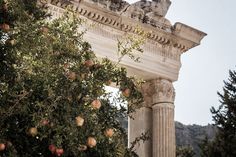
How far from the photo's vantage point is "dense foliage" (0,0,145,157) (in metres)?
5.04

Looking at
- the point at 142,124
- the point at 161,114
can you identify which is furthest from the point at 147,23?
the point at 142,124

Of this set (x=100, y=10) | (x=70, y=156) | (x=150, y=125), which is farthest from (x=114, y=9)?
(x=70, y=156)

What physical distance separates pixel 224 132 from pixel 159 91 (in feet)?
35.4

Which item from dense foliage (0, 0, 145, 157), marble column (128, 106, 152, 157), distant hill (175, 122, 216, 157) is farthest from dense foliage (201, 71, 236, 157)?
distant hill (175, 122, 216, 157)

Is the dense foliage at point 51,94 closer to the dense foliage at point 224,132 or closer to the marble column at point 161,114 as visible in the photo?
the marble column at point 161,114

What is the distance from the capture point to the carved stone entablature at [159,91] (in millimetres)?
13250

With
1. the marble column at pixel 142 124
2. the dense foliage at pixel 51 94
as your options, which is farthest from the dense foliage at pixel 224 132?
the dense foliage at pixel 51 94

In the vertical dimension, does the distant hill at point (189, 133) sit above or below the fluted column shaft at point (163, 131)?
above

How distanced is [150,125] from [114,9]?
359cm

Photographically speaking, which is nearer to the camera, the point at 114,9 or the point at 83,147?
the point at 83,147

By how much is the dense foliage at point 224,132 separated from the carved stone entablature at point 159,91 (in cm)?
934

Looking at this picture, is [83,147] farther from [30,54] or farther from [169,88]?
[169,88]

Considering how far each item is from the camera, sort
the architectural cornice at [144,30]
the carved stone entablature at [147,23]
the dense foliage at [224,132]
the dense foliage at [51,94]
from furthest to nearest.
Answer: the dense foliage at [224,132] < the architectural cornice at [144,30] < the carved stone entablature at [147,23] < the dense foliage at [51,94]

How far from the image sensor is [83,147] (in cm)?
513
